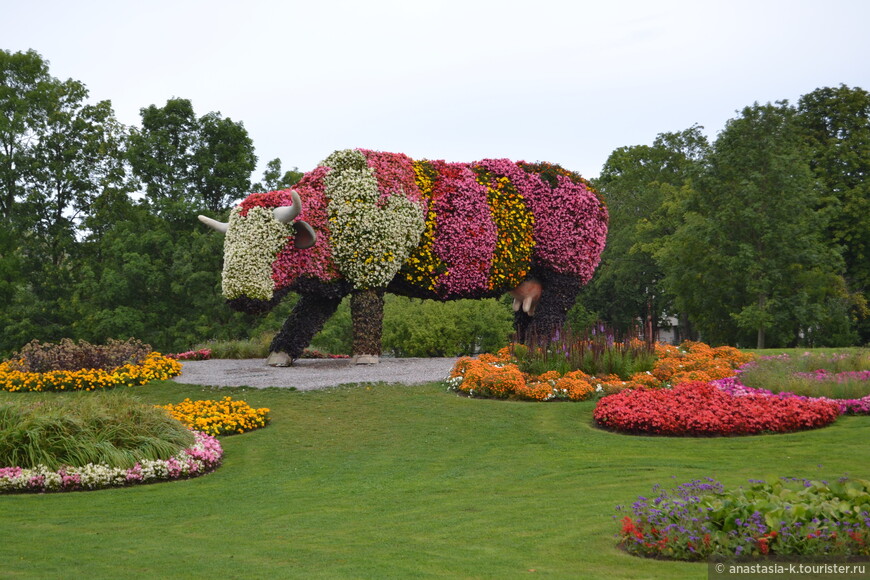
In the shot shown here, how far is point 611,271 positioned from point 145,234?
23034 mm

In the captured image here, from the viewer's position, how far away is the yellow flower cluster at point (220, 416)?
1136cm

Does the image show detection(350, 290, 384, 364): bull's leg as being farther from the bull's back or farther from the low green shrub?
the low green shrub

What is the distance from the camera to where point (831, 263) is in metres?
31.0

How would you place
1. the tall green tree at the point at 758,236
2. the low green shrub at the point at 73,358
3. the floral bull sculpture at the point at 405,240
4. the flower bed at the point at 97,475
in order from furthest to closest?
the tall green tree at the point at 758,236, the low green shrub at the point at 73,358, the floral bull sculpture at the point at 405,240, the flower bed at the point at 97,475

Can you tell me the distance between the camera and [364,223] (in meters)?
15.7

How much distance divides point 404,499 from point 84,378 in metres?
9.81

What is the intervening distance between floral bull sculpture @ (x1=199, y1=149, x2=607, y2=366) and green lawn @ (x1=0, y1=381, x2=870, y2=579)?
3.85m

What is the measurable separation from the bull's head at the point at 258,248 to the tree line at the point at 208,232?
11.7 metres

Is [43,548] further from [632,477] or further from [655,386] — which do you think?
[655,386]

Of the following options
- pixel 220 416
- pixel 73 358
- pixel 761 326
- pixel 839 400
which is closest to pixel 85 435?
pixel 220 416

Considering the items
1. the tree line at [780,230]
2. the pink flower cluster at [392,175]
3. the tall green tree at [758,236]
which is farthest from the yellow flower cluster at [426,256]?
the tall green tree at [758,236]

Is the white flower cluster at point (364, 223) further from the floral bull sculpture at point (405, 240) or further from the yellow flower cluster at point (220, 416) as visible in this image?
the yellow flower cluster at point (220, 416)

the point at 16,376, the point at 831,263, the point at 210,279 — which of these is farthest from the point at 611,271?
the point at 16,376

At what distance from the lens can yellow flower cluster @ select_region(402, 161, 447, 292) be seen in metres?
16.6
